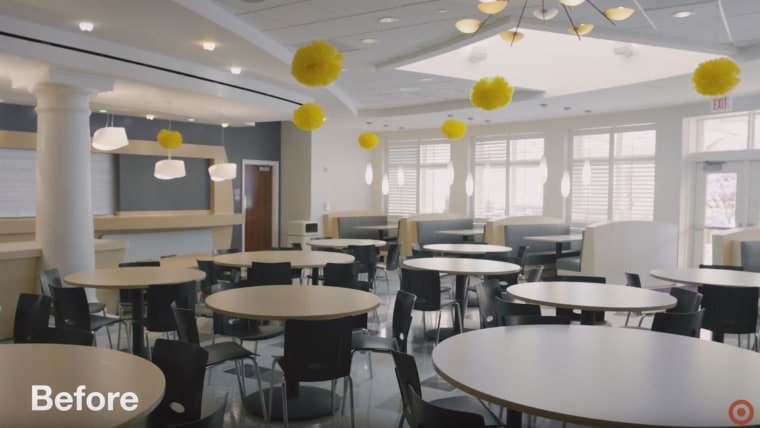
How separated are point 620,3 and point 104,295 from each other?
658 centimetres

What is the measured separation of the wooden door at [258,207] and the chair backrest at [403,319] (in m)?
9.64

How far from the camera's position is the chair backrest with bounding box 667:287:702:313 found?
427 cm

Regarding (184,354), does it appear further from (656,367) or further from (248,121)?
(248,121)

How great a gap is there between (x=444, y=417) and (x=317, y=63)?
345 centimetres

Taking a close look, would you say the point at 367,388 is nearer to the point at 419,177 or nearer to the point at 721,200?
the point at 721,200

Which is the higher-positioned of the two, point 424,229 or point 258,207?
point 258,207

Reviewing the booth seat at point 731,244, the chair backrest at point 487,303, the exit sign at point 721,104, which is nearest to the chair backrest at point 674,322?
the chair backrest at point 487,303

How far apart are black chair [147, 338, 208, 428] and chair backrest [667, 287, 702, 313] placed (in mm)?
3462

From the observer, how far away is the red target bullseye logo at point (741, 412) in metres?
1.86

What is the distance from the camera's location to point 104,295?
7098 mm

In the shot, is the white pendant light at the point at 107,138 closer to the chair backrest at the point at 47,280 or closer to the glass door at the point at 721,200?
the chair backrest at the point at 47,280

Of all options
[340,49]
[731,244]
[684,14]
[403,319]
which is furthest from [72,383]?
[731,244]

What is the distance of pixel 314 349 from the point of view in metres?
3.29

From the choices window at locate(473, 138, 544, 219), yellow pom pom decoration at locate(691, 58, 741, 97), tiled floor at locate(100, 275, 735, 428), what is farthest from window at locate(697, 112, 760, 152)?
yellow pom pom decoration at locate(691, 58, 741, 97)
